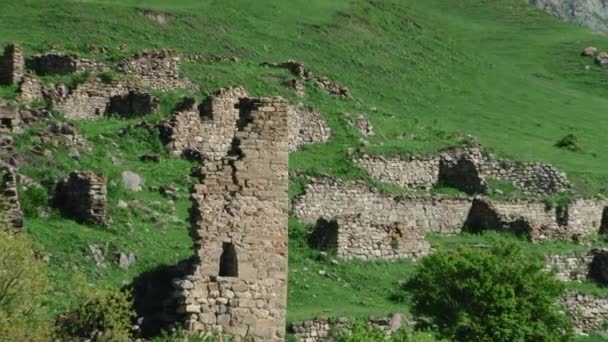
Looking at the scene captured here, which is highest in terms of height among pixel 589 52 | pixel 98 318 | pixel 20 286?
pixel 589 52

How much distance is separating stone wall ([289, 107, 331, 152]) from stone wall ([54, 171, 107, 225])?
1217 centimetres

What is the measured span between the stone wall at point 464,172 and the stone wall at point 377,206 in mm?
2187

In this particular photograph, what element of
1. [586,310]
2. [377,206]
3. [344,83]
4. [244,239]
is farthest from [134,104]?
[244,239]

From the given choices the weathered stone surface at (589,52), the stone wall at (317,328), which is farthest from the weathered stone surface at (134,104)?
the weathered stone surface at (589,52)

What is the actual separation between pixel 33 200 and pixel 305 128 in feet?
48.2

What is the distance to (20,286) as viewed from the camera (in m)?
23.0

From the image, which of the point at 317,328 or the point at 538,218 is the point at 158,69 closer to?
the point at 538,218

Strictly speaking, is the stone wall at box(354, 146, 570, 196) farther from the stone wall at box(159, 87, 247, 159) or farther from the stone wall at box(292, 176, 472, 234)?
the stone wall at box(159, 87, 247, 159)

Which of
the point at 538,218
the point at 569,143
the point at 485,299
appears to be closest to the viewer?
the point at 485,299

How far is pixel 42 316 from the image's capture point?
76.3ft

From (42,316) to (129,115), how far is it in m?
19.2

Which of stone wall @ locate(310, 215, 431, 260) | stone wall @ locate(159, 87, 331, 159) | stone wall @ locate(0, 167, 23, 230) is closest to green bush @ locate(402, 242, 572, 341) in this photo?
stone wall @ locate(310, 215, 431, 260)

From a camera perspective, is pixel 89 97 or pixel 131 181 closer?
pixel 131 181

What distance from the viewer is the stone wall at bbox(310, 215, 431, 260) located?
36375mm
